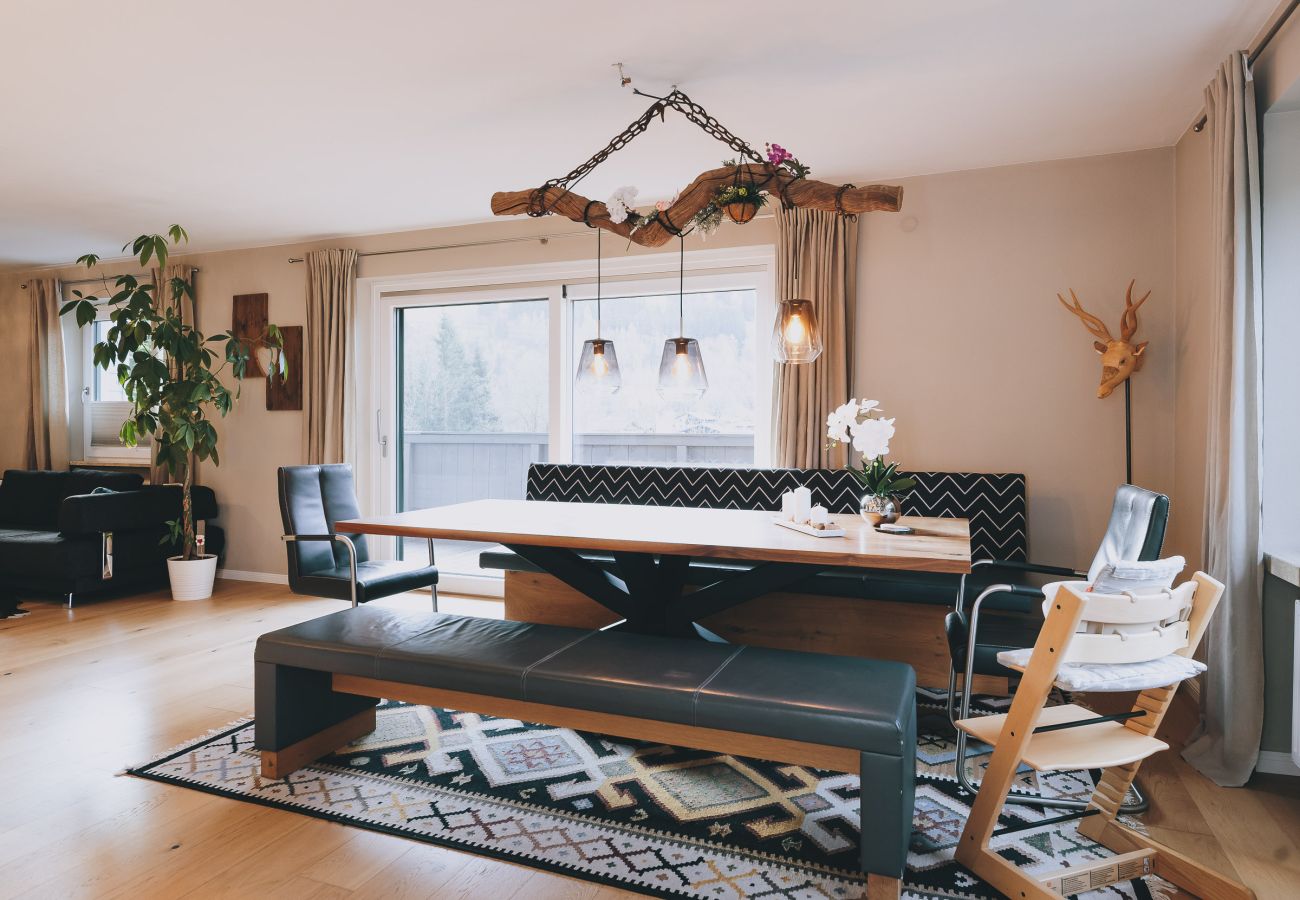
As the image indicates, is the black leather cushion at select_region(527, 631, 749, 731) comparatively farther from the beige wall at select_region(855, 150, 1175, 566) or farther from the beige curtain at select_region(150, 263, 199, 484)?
the beige curtain at select_region(150, 263, 199, 484)

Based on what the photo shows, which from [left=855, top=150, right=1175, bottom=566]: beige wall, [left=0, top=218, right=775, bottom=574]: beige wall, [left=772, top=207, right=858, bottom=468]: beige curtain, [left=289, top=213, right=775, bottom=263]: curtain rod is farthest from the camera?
[left=0, top=218, right=775, bottom=574]: beige wall

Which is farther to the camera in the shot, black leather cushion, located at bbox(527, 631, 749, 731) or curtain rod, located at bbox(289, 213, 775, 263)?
curtain rod, located at bbox(289, 213, 775, 263)

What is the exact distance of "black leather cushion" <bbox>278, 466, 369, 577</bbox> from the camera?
11.8 feet

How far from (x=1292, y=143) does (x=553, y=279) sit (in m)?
3.68

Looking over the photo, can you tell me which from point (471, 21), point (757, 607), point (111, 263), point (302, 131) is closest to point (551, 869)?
point (757, 607)

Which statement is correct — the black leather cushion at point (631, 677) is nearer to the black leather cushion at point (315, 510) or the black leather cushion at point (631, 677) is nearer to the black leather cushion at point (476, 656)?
the black leather cushion at point (476, 656)

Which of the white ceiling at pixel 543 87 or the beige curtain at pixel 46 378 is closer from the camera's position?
the white ceiling at pixel 543 87

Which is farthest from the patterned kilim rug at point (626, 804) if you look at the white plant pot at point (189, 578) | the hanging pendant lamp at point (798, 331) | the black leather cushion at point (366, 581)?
the white plant pot at point (189, 578)

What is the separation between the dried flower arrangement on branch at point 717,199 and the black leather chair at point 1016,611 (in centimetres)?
124

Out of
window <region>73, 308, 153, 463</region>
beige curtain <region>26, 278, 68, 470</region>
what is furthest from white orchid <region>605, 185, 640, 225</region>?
beige curtain <region>26, 278, 68, 470</region>

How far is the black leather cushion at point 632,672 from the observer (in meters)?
1.87

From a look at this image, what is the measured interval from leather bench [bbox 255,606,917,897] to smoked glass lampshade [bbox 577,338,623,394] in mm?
958

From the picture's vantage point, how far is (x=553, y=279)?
196 inches

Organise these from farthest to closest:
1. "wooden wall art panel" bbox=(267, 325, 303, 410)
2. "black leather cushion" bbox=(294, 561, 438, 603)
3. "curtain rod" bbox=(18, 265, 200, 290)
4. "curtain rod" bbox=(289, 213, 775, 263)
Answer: "curtain rod" bbox=(18, 265, 200, 290)
"wooden wall art panel" bbox=(267, 325, 303, 410)
"curtain rod" bbox=(289, 213, 775, 263)
"black leather cushion" bbox=(294, 561, 438, 603)
